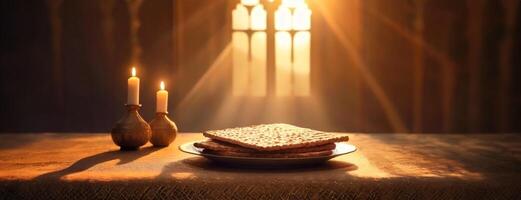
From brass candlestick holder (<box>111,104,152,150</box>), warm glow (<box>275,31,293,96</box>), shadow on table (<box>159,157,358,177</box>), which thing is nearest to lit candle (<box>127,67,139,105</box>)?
brass candlestick holder (<box>111,104,152,150</box>)

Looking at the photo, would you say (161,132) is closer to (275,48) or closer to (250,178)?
(250,178)

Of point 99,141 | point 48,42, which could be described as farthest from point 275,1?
point 99,141

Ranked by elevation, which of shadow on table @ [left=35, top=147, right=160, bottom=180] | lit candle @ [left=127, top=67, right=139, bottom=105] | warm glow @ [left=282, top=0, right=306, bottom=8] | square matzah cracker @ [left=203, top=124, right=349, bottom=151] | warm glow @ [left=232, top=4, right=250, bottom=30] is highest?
warm glow @ [left=282, top=0, right=306, bottom=8]

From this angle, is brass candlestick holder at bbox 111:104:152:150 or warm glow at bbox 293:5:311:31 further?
warm glow at bbox 293:5:311:31

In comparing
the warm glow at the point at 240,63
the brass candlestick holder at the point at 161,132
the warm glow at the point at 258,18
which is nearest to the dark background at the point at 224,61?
the warm glow at the point at 240,63

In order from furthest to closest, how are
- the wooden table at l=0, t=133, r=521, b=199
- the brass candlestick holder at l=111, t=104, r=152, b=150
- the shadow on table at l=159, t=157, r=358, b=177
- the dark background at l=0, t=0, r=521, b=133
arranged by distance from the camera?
the dark background at l=0, t=0, r=521, b=133 < the brass candlestick holder at l=111, t=104, r=152, b=150 < the shadow on table at l=159, t=157, r=358, b=177 < the wooden table at l=0, t=133, r=521, b=199

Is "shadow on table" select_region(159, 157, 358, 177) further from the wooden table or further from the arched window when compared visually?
the arched window

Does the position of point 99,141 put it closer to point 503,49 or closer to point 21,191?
point 21,191
